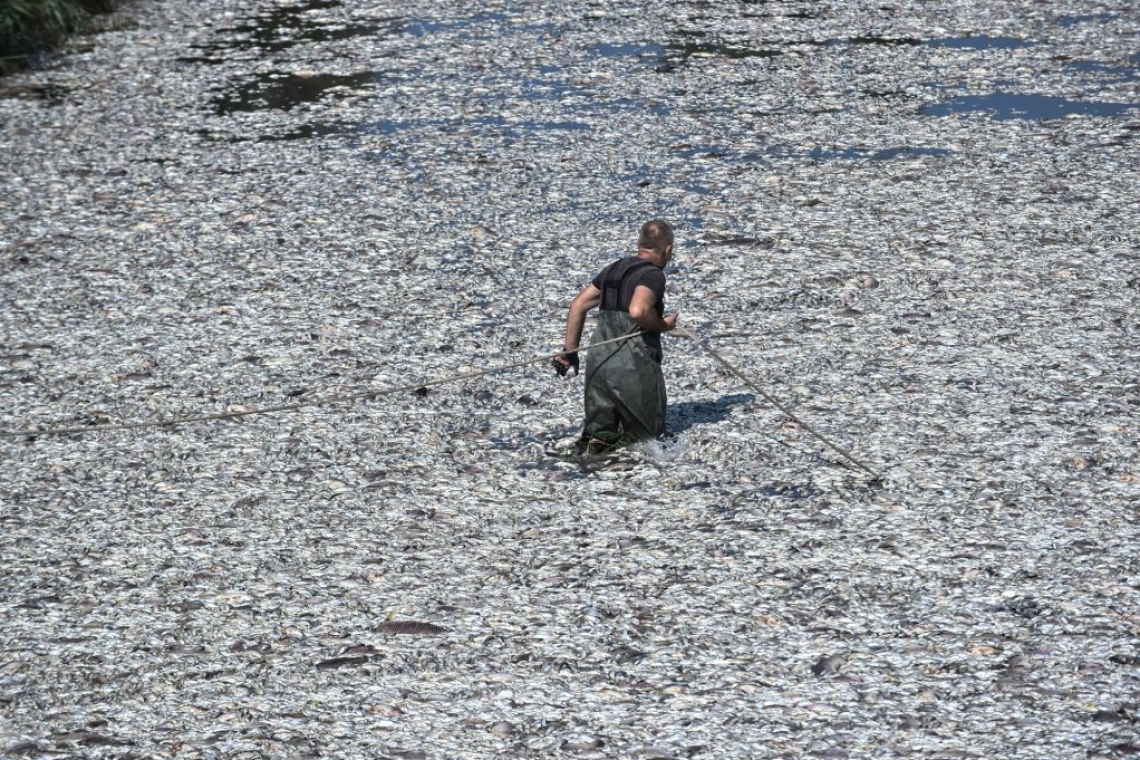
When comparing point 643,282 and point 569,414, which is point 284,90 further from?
point 643,282

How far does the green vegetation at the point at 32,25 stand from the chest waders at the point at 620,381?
14.3 meters

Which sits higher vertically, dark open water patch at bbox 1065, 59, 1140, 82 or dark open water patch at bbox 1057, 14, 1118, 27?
dark open water patch at bbox 1057, 14, 1118, 27

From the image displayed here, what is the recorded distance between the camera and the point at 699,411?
999cm

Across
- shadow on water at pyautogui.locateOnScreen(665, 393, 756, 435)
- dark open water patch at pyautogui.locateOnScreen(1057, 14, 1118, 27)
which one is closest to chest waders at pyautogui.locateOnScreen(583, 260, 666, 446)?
shadow on water at pyautogui.locateOnScreen(665, 393, 756, 435)

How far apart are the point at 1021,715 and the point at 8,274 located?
33.9ft

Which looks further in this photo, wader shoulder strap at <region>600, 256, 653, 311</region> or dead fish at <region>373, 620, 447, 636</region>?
wader shoulder strap at <region>600, 256, 653, 311</region>

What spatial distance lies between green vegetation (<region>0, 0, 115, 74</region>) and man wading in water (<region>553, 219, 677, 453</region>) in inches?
562

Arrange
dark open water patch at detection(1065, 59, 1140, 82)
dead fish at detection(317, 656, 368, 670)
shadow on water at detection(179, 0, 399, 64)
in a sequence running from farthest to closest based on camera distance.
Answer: shadow on water at detection(179, 0, 399, 64) < dark open water patch at detection(1065, 59, 1140, 82) < dead fish at detection(317, 656, 368, 670)

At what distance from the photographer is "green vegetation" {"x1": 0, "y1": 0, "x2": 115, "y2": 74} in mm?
20516

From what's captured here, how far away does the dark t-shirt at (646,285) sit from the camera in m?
9.09

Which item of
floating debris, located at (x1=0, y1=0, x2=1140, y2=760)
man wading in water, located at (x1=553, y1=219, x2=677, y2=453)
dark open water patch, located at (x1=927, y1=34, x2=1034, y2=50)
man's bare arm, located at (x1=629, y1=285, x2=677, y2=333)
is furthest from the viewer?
dark open water patch, located at (x1=927, y1=34, x2=1034, y2=50)

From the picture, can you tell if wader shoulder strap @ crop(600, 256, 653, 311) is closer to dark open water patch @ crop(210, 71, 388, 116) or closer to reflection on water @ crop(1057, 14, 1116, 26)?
dark open water patch @ crop(210, 71, 388, 116)

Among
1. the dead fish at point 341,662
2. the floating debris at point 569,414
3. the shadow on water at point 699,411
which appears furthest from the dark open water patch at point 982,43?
the dead fish at point 341,662

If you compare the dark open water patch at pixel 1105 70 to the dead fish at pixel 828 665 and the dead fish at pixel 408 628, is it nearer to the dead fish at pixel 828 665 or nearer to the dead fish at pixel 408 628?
the dead fish at pixel 828 665
